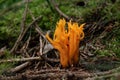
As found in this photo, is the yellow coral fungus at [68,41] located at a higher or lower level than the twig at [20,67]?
higher

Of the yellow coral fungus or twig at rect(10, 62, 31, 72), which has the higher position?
the yellow coral fungus

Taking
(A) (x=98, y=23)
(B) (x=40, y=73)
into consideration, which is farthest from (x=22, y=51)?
(A) (x=98, y=23)

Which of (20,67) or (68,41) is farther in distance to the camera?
(20,67)

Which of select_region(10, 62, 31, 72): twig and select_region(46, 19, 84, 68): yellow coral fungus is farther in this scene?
select_region(10, 62, 31, 72): twig

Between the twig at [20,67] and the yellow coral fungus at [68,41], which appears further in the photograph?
the twig at [20,67]

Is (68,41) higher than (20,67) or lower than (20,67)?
higher

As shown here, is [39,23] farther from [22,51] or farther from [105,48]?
[105,48]

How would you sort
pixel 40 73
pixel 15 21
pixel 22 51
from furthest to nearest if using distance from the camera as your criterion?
1. pixel 15 21
2. pixel 22 51
3. pixel 40 73

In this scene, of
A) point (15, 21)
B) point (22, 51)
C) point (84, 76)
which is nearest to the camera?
point (84, 76)
